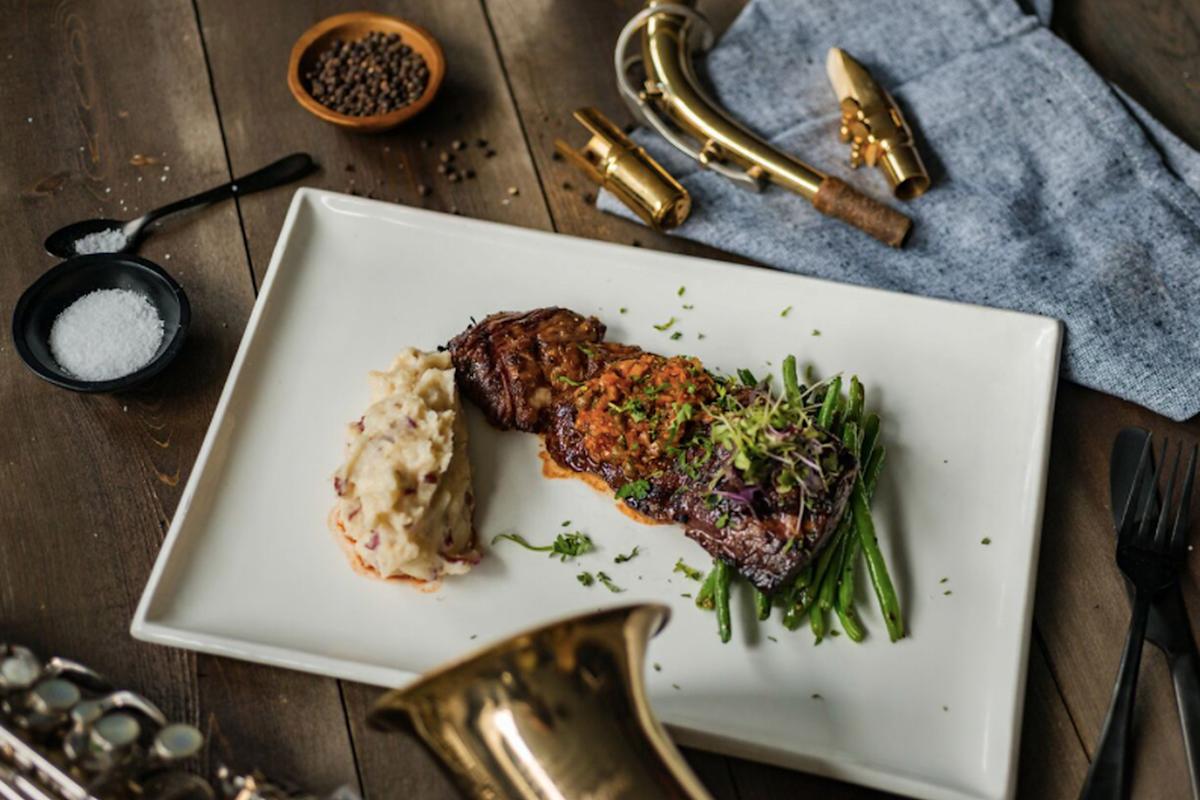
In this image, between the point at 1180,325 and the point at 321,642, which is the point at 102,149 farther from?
the point at 1180,325

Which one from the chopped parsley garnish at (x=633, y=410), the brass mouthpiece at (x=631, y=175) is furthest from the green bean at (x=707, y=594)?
the brass mouthpiece at (x=631, y=175)

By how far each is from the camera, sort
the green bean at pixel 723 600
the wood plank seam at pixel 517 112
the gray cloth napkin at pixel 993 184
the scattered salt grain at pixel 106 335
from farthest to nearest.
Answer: the wood plank seam at pixel 517 112, the gray cloth napkin at pixel 993 184, the scattered salt grain at pixel 106 335, the green bean at pixel 723 600

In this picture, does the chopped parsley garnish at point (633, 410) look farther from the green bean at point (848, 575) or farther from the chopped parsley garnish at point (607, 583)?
the green bean at point (848, 575)

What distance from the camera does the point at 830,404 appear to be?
10.2 ft

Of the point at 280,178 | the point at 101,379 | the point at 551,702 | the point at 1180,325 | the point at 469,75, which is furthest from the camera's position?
the point at 469,75

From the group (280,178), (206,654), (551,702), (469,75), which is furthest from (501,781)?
(469,75)

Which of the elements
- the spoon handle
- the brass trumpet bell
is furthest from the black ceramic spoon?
the brass trumpet bell

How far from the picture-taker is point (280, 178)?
12.6 feet

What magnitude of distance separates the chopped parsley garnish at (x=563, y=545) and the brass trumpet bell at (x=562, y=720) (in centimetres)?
57

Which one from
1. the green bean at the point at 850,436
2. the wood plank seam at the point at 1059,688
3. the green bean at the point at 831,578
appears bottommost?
the wood plank seam at the point at 1059,688

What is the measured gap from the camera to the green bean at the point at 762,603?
9.51ft

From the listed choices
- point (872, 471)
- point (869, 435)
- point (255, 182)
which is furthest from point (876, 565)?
point (255, 182)

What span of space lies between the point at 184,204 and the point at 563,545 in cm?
169

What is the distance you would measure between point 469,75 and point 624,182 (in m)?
0.82
